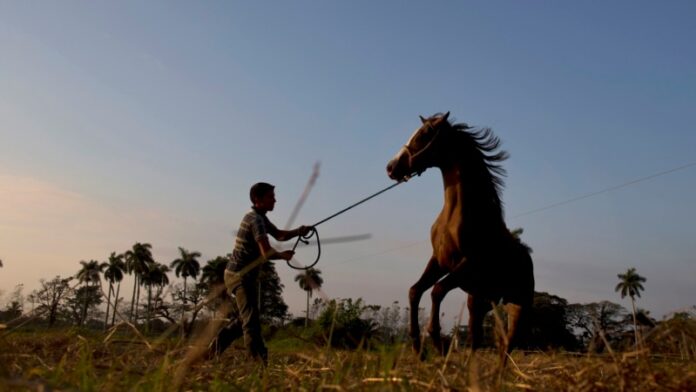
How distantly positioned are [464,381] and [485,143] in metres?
4.34

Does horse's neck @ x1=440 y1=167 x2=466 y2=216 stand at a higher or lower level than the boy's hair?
lower

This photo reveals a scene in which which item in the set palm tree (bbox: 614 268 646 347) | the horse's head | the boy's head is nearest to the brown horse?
the horse's head

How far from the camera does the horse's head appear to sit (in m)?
6.14

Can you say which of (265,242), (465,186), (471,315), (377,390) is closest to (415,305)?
(471,315)

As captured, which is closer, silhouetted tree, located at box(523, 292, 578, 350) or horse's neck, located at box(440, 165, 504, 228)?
horse's neck, located at box(440, 165, 504, 228)

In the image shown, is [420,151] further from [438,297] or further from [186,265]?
[186,265]

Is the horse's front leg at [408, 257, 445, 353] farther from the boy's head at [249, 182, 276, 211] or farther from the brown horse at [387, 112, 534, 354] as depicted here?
the boy's head at [249, 182, 276, 211]

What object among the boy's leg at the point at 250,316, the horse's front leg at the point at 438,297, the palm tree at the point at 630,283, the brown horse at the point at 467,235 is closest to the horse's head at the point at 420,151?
the brown horse at the point at 467,235

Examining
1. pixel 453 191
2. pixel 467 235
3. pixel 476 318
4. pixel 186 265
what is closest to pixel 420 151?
pixel 453 191

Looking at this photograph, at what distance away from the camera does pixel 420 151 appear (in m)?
6.12

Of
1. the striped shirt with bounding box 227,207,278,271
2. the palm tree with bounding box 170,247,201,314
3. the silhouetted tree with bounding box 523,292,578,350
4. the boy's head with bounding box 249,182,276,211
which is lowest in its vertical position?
the silhouetted tree with bounding box 523,292,578,350

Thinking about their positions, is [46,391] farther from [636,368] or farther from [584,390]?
[636,368]

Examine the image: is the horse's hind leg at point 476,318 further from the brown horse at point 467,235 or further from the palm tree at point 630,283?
the palm tree at point 630,283

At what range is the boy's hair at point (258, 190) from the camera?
22.9ft
